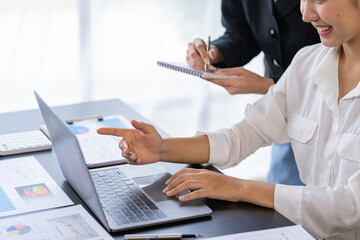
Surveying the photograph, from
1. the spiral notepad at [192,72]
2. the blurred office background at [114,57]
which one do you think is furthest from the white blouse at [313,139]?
the blurred office background at [114,57]

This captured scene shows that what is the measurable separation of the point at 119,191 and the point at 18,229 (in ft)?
0.88

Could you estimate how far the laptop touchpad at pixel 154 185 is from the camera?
1.41 m

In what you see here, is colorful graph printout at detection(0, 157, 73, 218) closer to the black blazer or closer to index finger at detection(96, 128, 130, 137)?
index finger at detection(96, 128, 130, 137)

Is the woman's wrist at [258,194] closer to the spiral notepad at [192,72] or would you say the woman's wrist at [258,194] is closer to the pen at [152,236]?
the pen at [152,236]

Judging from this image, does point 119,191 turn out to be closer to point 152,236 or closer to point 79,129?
point 152,236

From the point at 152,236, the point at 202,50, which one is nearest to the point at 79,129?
the point at 202,50

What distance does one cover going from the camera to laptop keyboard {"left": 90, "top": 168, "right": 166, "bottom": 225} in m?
1.30

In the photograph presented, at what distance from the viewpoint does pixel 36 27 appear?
118 inches

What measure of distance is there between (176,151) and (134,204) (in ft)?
1.00

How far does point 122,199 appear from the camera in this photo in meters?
1.38

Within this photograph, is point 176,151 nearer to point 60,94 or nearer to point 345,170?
point 345,170

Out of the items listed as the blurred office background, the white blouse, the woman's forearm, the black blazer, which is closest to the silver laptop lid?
the woman's forearm

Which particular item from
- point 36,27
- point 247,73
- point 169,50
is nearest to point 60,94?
point 36,27

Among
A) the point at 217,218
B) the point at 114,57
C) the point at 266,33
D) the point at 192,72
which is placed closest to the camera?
the point at 217,218
